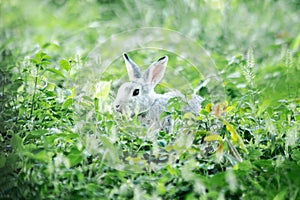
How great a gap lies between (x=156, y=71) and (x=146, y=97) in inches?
5.2

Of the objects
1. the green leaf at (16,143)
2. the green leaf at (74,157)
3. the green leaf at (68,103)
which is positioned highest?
the green leaf at (68,103)

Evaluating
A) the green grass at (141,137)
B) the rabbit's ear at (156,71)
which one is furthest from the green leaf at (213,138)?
the rabbit's ear at (156,71)

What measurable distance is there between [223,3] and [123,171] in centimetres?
360

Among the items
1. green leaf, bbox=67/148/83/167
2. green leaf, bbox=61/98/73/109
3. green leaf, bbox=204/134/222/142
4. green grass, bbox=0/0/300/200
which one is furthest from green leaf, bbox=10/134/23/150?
green leaf, bbox=204/134/222/142

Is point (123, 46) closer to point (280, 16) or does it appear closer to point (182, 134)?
point (182, 134)

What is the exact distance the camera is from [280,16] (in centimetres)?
586

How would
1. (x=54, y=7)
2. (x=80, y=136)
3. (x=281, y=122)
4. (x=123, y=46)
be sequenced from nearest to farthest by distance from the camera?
(x=80, y=136)
(x=281, y=122)
(x=123, y=46)
(x=54, y=7)

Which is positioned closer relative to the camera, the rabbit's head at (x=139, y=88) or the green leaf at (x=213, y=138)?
the green leaf at (x=213, y=138)

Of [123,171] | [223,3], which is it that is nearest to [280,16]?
[223,3]

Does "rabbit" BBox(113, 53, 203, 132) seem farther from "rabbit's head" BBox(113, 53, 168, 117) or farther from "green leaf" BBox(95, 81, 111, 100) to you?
"green leaf" BBox(95, 81, 111, 100)

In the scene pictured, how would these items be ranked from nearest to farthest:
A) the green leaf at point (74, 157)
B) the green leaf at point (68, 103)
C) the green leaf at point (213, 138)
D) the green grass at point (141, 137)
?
1. the green grass at point (141, 137)
2. the green leaf at point (74, 157)
3. the green leaf at point (213, 138)
4. the green leaf at point (68, 103)

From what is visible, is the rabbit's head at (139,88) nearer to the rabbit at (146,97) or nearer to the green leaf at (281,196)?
the rabbit at (146,97)

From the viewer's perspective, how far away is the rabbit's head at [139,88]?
3186 millimetres

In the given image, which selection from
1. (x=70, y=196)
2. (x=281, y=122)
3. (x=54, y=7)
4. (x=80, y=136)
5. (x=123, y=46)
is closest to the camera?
(x=70, y=196)
